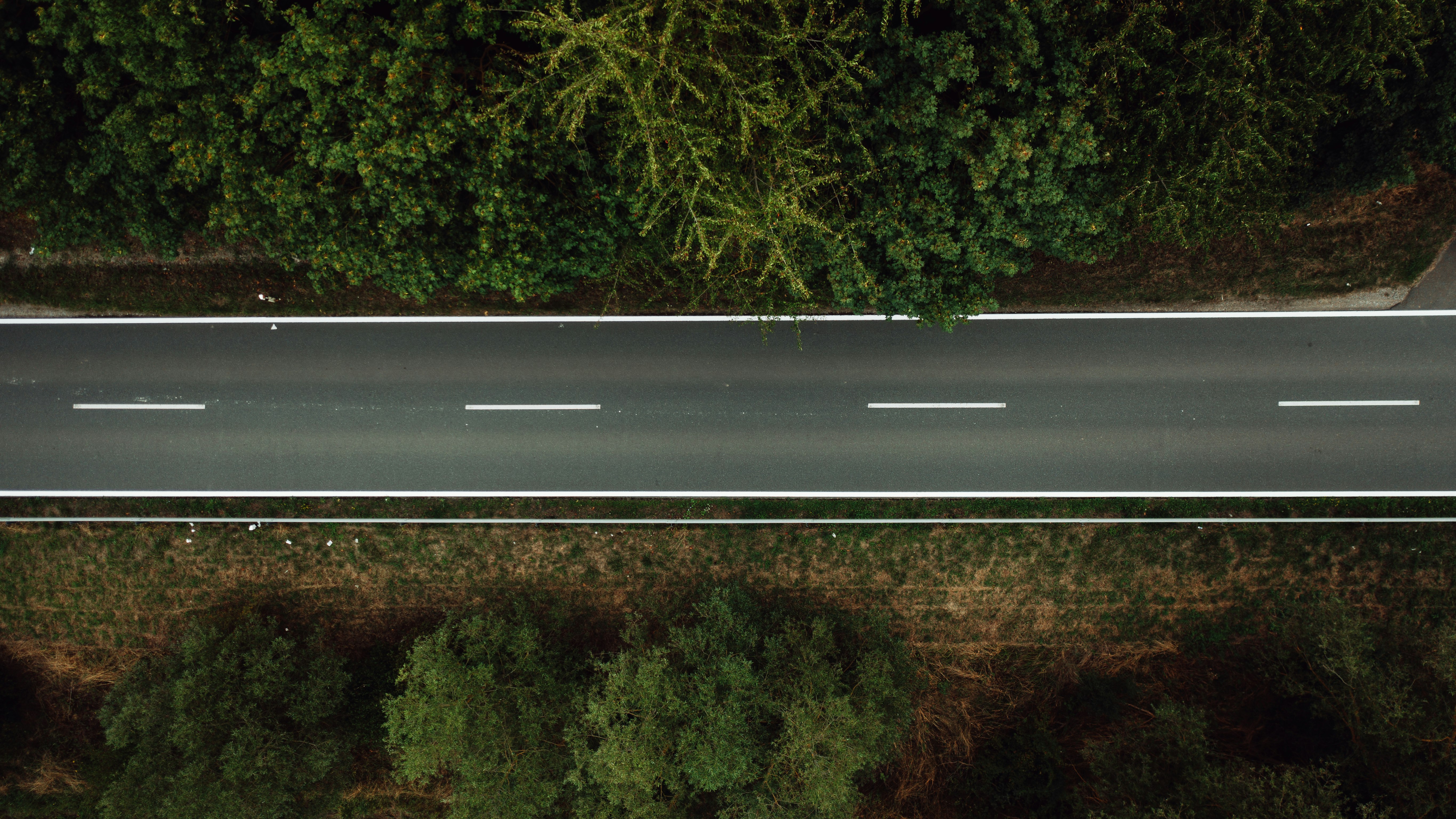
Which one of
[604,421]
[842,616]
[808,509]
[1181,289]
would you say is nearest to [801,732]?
[842,616]

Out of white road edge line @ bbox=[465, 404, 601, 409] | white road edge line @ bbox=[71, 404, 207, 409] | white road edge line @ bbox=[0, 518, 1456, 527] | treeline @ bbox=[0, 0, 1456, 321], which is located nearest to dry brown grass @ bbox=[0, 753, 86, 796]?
white road edge line @ bbox=[0, 518, 1456, 527]

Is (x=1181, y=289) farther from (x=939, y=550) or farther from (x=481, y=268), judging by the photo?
(x=481, y=268)

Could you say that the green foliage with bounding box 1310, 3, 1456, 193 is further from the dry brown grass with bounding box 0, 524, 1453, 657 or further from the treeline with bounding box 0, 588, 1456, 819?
the treeline with bounding box 0, 588, 1456, 819

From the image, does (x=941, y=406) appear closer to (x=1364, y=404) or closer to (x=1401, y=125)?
(x=1364, y=404)

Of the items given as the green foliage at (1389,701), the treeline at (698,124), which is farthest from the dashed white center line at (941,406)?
the green foliage at (1389,701)

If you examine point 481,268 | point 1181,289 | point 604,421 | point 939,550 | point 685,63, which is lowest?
point 939,550

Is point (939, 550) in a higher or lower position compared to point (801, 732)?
higher
